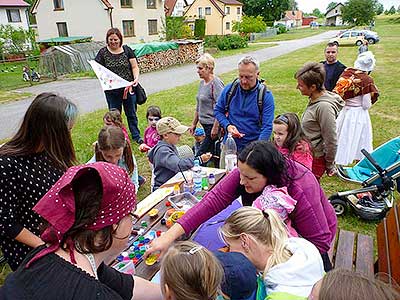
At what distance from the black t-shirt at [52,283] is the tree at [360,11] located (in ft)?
179

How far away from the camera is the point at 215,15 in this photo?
4234cm

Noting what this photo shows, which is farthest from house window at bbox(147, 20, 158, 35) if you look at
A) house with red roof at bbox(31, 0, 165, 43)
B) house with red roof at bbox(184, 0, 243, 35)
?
house with red roof at bbox(184, 0, 243, 35)

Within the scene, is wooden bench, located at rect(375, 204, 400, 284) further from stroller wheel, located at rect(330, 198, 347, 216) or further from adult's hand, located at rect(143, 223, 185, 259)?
adult's hand, located at rect(143, 223, 185, 259)

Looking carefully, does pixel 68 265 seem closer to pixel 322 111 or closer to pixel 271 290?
pixel 271 290

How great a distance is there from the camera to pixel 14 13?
32812 millimetres

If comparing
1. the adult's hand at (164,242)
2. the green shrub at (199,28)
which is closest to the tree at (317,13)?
the green shrub at (199,28)

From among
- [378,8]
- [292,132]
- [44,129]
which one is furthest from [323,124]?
[378,8]

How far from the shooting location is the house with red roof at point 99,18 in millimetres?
25328

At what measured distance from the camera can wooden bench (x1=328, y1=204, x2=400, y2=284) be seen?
2344 millimetres

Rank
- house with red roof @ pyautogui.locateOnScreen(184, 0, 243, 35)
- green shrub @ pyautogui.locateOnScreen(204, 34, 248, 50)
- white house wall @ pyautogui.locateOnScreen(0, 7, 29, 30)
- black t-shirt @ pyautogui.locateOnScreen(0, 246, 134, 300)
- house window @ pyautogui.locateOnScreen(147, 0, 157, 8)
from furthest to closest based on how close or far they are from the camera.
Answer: house with red roof @ pyautogui.locateOnScreen(184, 0, 243, 35) < white house wall @ pyautogui.locateOnScreen(0, 7, 29, 30) < house window @ pyautogui.locateOnScreen(147, 0, 157, 8) < green shrub @ pyautogui.locateOnScreen(204, 34, 248, 50) < black t-shirt @ pyautogui.locateOnScreen(0, 246, 134, 300)

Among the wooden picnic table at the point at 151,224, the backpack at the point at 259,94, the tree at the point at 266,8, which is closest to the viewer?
the wooden picnic table at the point at 151,224

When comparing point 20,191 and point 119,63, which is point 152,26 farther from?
point 20,191

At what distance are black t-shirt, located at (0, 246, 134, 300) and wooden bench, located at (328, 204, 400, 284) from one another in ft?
5.73

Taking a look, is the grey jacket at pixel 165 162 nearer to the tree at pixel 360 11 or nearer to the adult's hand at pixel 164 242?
the adult's hand at pixel 164 242
